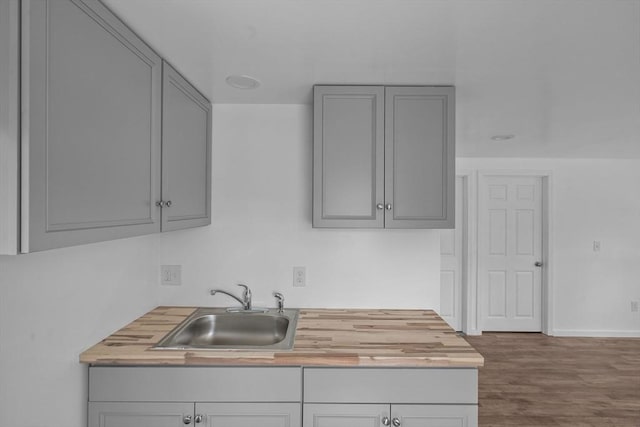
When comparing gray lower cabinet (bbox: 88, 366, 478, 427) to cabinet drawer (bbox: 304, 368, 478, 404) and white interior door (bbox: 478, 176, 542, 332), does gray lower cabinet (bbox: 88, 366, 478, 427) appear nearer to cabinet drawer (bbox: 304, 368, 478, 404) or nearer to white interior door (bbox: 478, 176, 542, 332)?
cabinet drawer (bbox: 304, 368, 478, 404)

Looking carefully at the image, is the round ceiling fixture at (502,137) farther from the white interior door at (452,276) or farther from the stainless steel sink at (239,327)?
the stainless steel sink at (239,327)

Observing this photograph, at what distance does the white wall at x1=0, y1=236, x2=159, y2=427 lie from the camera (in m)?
1.17

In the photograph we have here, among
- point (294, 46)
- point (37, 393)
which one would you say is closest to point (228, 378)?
point (37, 393)

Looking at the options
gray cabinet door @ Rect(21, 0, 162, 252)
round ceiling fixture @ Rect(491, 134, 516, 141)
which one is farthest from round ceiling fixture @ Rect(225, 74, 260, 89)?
round ceiling fixture @ Rect(491, 134, 516, 141)

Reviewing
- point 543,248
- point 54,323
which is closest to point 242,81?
point 54,323

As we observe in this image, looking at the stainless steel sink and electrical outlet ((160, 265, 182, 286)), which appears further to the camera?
electrical outlet ((160, 265, 182, 286))

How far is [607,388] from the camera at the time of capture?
10.8 ft

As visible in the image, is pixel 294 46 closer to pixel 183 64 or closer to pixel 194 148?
pixel 183 64

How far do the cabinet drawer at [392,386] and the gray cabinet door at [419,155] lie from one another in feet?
2.42

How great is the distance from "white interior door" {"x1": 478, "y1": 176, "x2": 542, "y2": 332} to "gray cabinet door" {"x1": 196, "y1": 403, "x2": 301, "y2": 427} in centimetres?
365

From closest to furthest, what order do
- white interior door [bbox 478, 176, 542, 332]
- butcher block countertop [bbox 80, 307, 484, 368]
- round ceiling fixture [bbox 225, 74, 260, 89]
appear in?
butcher block countertop [bbox 80, 307, 484, 368] < round ceiling fixture [bbox 225, 74, 260, 89] < white interior door [bbox 478, 176, 542, 332]

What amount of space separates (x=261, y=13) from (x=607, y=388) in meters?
4.05

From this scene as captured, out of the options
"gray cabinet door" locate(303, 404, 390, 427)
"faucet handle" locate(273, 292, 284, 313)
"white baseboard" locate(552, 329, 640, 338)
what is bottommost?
"white baseboard" locate(552, 329, 640, 338)

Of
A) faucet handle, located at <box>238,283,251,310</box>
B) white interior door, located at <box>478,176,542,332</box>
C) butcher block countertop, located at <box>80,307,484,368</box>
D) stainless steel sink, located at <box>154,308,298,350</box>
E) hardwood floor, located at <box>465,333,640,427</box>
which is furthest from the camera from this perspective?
white interior door, located at <box>478,176,542,332</box>
